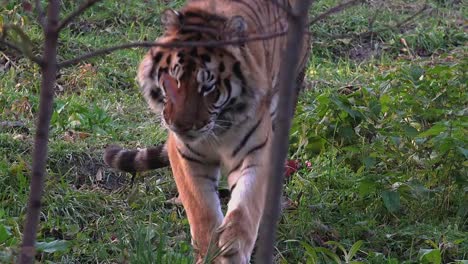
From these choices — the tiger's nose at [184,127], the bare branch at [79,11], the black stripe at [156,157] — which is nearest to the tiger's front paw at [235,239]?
the tiger's nose at [184,127]

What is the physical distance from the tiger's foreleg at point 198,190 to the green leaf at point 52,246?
533 millimetres

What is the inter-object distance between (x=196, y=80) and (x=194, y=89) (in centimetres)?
4

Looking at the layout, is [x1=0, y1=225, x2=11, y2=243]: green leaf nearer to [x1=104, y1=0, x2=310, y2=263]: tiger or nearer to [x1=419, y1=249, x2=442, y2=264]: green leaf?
[x1=104, y1=0, x2=310, y2=263]: tiger

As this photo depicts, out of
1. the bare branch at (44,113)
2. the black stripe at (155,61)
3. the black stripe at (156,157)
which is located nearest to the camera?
the bare branch at (44,113)

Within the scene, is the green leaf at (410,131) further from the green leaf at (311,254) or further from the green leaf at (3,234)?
the green leaf at (3,234)

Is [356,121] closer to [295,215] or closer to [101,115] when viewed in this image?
[295,215]

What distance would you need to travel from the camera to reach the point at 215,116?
3742mm

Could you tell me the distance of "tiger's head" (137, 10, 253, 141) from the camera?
3.59 m

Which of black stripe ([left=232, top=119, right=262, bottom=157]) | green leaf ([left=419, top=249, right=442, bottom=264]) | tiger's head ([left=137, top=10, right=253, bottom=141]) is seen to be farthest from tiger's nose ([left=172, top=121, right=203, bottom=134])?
green leaf ([left=419, top=249, right=442, bottom=264])

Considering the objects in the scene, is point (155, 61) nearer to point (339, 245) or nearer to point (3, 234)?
point (3, 234)

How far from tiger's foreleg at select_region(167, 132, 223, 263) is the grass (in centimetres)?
12

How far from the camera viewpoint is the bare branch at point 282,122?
60.7 inches

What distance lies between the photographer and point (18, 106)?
17.4ft

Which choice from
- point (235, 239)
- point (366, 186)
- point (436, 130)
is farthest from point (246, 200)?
point (436, 130)
